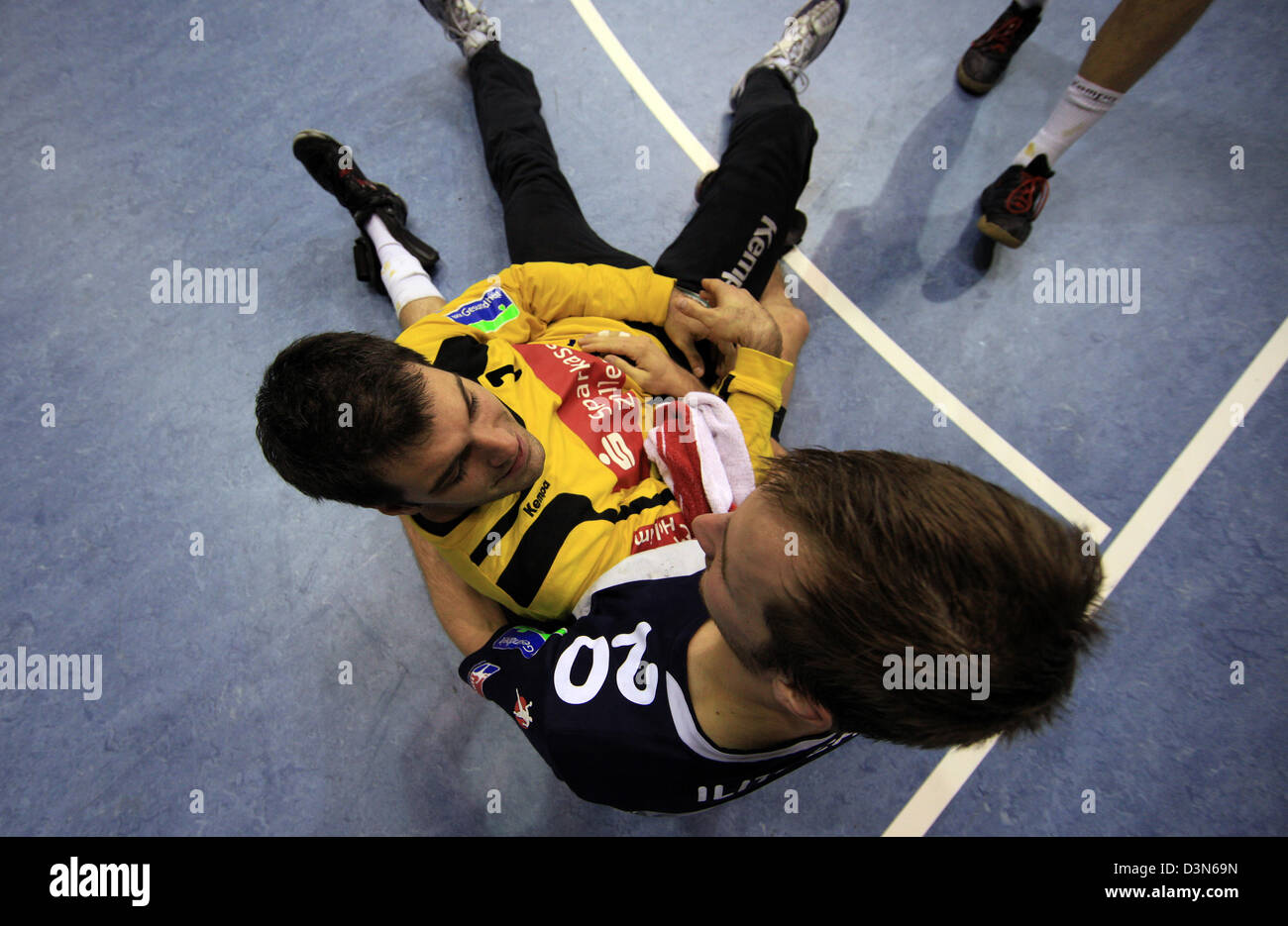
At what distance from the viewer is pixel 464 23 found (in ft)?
9.03

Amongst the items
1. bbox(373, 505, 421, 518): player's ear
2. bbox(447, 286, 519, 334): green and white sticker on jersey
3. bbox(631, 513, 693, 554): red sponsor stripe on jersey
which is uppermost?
bbox(447, 286, 519, 334): green and white sticker on jersey

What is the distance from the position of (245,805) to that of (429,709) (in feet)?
2.11

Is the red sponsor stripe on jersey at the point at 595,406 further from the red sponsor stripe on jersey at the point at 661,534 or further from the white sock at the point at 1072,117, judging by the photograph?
the white sock at the point at 1072,117

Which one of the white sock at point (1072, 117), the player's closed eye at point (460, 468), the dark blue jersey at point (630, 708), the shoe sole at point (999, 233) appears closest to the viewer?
the dark blue jersey at point (630, 708)

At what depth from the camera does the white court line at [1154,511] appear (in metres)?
2.07

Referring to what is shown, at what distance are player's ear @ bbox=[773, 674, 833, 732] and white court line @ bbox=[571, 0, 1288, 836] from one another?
1.39 metres

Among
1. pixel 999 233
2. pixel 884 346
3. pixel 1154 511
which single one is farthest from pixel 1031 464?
pixel 999 233

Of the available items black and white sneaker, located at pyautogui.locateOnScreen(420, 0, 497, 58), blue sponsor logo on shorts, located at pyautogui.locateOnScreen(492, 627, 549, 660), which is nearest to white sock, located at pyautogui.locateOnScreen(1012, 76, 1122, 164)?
black and white sneaker, located at pyautogui.locateOnScreen(420, 0, 497, 58)

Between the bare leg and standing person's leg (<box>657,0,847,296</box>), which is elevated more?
the bare leg

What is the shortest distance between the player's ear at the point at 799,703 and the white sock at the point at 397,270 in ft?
6.67

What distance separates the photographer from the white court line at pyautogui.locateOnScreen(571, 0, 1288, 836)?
6.84ft

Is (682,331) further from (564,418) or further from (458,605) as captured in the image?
(458,605)

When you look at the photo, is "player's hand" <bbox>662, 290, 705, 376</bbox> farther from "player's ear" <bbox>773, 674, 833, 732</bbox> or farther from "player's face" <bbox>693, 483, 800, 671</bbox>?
"player's ear" <bbox>773, 674, 833, 732</bbox>
